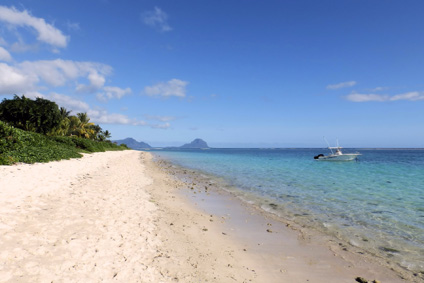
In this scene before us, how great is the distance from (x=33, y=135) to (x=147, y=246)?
1121 inches

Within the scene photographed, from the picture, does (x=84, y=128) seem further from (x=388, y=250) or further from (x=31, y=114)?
(x=388, y=250)

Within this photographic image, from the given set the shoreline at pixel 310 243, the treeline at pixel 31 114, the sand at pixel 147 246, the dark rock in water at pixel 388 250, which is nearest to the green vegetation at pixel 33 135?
the treeline at pixel 31 114

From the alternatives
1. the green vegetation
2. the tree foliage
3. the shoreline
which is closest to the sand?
the shoreline

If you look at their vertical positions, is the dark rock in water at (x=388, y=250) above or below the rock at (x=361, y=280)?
below

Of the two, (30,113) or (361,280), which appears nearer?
(361,280)

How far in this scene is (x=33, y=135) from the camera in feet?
87.7

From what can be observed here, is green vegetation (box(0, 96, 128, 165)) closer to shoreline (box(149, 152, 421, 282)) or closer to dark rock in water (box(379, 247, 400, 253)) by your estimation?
shoreline (box(149, 152, 421, 282))

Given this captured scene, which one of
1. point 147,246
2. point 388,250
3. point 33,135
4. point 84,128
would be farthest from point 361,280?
point 84,128

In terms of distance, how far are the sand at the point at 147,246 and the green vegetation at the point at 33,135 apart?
1056 cm

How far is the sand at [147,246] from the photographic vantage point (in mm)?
4918

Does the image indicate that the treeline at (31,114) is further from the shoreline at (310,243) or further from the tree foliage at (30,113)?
the shoreline at (310,243)

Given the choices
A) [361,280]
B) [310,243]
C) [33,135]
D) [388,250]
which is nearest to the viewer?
[361,280]

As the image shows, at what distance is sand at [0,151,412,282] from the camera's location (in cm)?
492

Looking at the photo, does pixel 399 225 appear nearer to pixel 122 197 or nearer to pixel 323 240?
pixel 323 240
